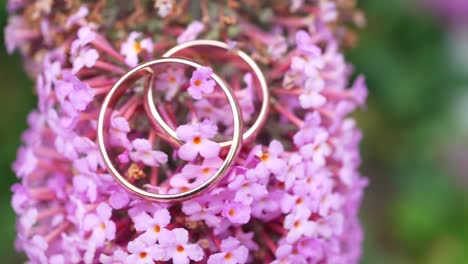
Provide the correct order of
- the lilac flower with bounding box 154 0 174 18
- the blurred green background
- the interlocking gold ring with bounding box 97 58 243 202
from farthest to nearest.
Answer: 1. the blurred green background
2. the lilac flower with bounding box 154 0 174 18
3. the interlocking gold ring with bounding box 97 58 243 202

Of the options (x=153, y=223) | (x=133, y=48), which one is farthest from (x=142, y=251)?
(x=133, y=48)

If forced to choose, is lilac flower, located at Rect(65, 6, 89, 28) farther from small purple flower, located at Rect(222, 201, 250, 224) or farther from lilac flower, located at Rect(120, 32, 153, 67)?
small purple flower, located at Rect(222, 201, 250, 224)

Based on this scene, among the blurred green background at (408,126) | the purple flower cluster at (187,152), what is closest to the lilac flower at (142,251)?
the purple flower cluster at (187,152)

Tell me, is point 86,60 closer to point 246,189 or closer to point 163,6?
point 163,6

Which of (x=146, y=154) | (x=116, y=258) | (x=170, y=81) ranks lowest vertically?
(x=116, y=258)

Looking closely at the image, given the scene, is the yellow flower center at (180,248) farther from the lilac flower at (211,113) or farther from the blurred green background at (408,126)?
the blurred green background at (408,126)

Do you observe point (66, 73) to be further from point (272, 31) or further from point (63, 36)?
point (272, 31)

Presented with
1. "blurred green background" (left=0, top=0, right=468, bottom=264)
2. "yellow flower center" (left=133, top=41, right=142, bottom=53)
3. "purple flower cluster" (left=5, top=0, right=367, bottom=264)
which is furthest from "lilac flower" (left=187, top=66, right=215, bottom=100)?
"blurred green background" (left=0, top=0, right=468, bottom=264)
